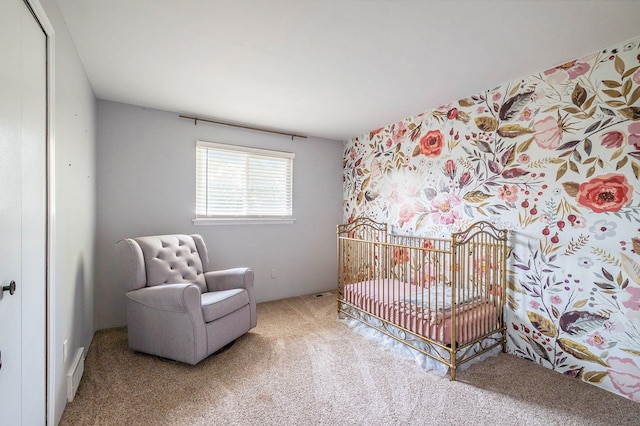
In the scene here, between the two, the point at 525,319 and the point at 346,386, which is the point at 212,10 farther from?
the point at 525,319

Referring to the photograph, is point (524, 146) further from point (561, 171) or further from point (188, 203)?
point (188, 203)

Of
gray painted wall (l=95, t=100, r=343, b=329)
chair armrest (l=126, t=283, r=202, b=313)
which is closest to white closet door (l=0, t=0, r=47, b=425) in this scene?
chair armrest (l=126, t=283, r=202, b=313)

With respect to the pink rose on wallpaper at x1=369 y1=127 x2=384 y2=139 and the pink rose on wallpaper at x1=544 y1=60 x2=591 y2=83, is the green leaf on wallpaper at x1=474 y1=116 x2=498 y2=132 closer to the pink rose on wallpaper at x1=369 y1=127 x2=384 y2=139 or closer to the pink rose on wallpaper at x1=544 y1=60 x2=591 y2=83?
the pink rose on wallpaper at x1=544 y1=60 x2=591 y2=83

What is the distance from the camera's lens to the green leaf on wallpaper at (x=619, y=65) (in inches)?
73.5

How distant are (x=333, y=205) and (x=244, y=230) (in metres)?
1.32

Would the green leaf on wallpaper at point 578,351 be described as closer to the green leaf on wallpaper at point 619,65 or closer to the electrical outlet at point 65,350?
the green leaf on wallpaper at point 619,65

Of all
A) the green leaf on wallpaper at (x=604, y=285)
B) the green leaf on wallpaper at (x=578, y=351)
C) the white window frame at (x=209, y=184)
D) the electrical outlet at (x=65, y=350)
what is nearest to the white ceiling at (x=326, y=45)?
the white window frame at (x=209, y=184)

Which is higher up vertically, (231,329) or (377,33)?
(377,33)

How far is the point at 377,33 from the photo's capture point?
69.3 inches

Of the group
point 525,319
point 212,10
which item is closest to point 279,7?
point 212,10

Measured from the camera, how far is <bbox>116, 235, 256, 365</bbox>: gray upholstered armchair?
85.0 inches

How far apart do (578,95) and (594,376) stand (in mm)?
1888

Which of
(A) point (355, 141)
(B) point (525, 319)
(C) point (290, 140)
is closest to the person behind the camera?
(B) point (525, 319)

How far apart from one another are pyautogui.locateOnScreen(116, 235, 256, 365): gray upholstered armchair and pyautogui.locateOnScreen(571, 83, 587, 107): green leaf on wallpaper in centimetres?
281
